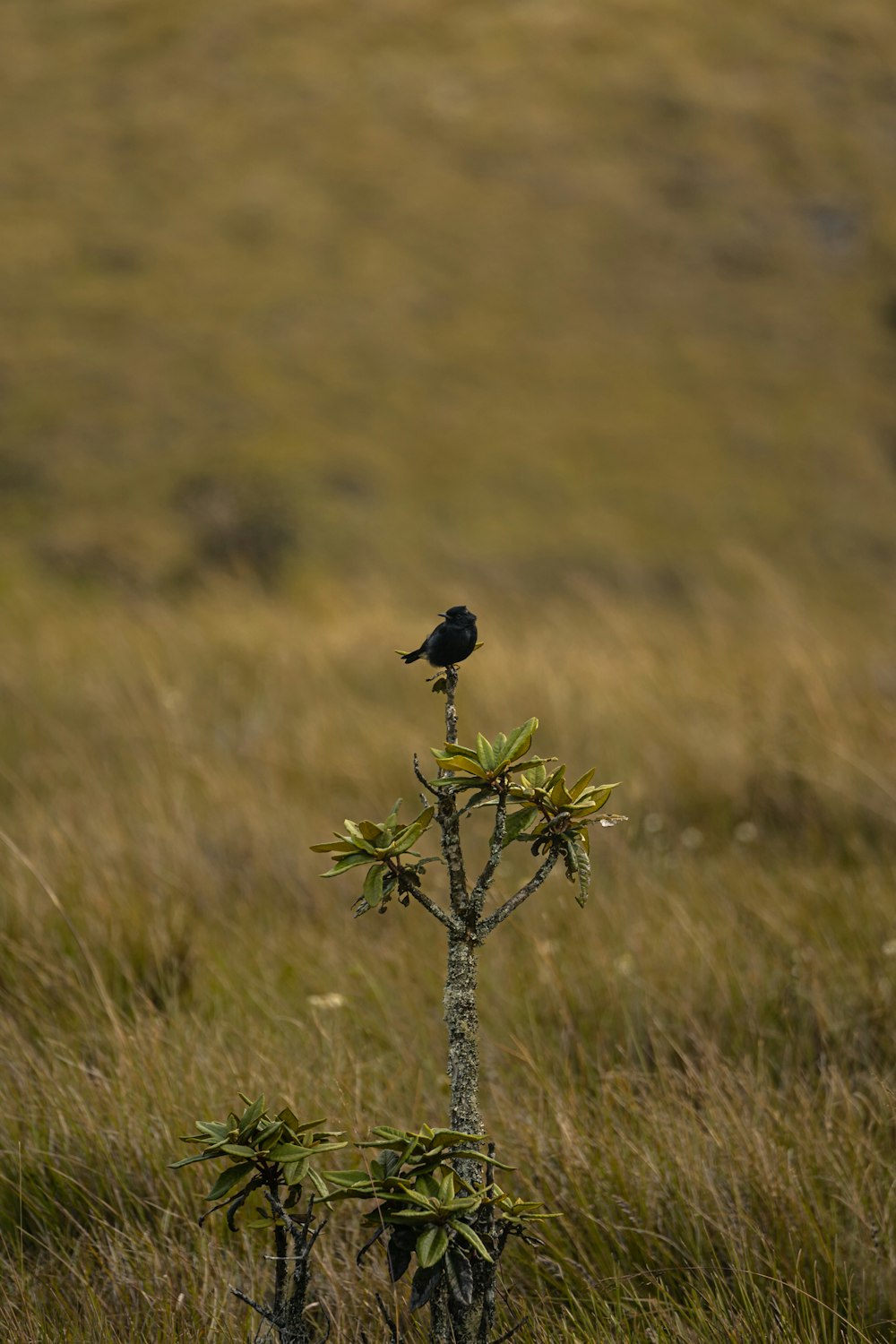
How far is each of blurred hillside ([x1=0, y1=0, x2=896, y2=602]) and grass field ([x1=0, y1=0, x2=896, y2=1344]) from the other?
0.17 m

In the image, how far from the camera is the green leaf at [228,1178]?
1.21 meters

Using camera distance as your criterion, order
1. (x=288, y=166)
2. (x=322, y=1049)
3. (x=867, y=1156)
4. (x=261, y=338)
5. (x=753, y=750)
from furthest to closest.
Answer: (x=288, y=166) < (x=261, y=338) < (x=753, y=750) < (x=322, y=1049) < (x=867, y=1156)

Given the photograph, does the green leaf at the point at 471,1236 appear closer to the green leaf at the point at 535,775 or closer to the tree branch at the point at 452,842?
the tree branch at the point at 452,842

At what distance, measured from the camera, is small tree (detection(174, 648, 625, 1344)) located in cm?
119

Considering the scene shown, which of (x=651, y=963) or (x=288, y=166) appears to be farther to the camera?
(x=288, y=166)

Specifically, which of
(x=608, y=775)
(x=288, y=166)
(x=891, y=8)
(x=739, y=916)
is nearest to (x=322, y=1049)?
(x=739, y=916)

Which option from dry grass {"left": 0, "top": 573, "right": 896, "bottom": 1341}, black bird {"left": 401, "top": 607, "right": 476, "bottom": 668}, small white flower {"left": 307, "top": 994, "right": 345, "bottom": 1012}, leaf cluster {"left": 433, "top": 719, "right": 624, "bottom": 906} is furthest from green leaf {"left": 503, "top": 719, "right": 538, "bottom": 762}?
small white flower {"left": 307, "top": 994, "right": 345, "bottom": 1012}

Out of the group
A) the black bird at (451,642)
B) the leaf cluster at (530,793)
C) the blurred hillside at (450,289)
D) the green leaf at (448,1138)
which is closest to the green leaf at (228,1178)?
the green leaf at (448,1138)

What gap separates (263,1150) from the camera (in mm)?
1217

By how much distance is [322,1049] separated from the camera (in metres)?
2.22

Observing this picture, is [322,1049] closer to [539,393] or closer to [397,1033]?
[397,1033]

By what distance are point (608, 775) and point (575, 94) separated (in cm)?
3423

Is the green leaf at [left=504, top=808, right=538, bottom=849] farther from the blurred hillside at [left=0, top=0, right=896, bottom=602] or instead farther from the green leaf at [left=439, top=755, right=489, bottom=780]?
the blurred hillside at [left=0, top=0, right=896, bottom=602]

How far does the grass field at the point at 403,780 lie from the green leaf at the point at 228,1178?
0.32m
